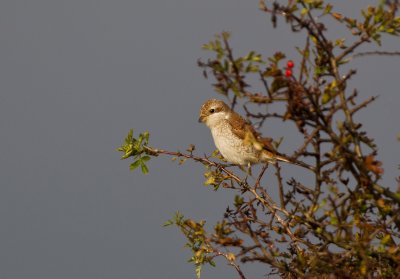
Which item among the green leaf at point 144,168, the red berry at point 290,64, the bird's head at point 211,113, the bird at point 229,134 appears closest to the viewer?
the red berry at point 290,64

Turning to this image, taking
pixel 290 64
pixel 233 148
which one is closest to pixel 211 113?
pixel 233 148

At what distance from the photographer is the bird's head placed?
9.31 meters

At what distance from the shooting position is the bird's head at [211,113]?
9312 mm

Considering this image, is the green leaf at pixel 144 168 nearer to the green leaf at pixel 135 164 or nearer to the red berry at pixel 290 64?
the green leaf at pixel 135 164

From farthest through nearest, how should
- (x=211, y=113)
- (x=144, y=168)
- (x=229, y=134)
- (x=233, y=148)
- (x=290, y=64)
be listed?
(x=211, y=113), (x=229, y=134), (x=233, y=148), (x=144, y=168), (x=290, y=64)

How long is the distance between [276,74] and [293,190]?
1.03m

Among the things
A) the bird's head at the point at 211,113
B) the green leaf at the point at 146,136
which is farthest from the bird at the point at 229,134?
the green leaf at the point at 146,136

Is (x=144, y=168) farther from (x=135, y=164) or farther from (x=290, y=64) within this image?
(x=290, y=64)

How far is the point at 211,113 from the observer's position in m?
9.34

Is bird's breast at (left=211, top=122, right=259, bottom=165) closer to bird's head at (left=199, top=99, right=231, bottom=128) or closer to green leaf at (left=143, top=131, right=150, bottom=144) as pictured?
bird's head at (left=199, top=99, right=231, bottom=128)

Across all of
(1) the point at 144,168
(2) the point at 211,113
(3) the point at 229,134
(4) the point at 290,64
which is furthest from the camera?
(2) the point at 211,113

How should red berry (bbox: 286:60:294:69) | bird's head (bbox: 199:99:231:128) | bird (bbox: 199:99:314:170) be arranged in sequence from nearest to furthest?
red berry (bbox: 286:60:294:69), bird (bbox: 199:99:314:170), bird's head (bbox: 199:99:231:128)

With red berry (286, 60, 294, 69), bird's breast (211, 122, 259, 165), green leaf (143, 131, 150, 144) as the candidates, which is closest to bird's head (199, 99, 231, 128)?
bird's breast (211, 122, 259, 165)

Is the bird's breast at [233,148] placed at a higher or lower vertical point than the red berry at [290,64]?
higher
